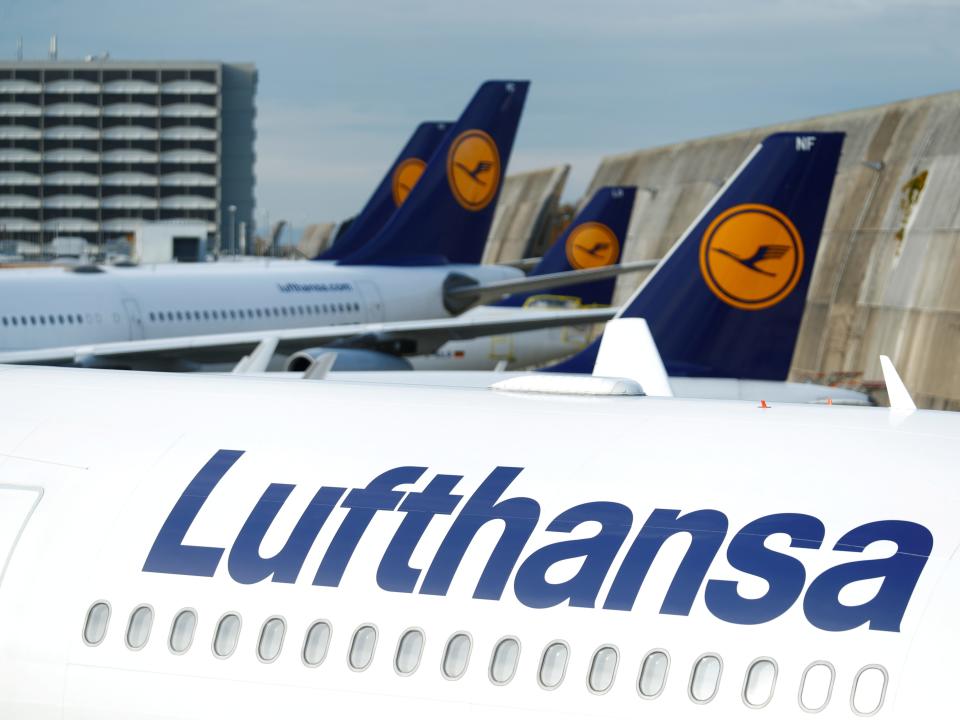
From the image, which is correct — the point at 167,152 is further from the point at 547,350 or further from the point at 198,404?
the point at 198,404

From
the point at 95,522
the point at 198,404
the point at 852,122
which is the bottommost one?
the point at 95,522

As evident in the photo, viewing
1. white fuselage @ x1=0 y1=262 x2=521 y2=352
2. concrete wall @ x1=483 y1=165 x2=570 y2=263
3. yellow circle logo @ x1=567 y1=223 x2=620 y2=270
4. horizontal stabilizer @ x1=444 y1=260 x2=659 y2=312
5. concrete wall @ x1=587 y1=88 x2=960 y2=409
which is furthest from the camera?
concrete wall @ x1=483 y1=165 x2=570 y2=263

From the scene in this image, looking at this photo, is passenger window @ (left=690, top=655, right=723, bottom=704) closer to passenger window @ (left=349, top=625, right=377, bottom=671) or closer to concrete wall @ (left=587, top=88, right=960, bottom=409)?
passenger window @ (left=349, top=625, right=377, bottom=671)

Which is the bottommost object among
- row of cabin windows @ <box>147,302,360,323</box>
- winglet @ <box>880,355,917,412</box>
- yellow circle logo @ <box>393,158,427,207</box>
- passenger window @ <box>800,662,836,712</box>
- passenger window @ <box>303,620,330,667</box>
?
row of cabin windows @ <box>147,302,360,323</box>

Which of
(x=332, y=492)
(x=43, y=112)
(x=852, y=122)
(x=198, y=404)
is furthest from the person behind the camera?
(x=43, y=112)

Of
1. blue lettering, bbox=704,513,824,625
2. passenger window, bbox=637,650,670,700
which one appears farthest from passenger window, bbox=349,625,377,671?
blue lettering, bbox=704,513,824,625

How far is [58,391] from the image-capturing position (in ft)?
23.5

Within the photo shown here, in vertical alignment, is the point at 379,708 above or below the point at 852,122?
below

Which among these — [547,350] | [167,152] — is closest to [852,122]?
[547,350]

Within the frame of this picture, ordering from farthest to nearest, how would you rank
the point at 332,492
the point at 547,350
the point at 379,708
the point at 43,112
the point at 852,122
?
the point at 43,112 → the point at 852,122 → the point at 547,350 → the point at 332,492 → the point at 379,708

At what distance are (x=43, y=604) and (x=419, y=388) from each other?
2245 millimetres

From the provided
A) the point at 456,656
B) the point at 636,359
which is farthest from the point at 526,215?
the point at 456,656

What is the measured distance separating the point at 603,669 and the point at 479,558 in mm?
712

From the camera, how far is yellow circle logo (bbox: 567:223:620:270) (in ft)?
124
